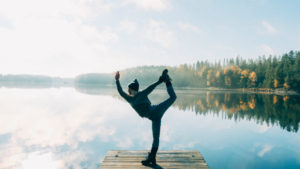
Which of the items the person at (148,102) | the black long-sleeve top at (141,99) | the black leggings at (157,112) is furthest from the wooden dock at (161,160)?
the black long-sleeve top at (141,99)

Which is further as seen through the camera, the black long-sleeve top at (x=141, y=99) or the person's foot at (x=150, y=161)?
the person's foot at (x=150, y=161)

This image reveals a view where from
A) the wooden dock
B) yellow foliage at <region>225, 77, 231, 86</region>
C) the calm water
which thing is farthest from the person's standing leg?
yellow foliage at <region>225, 77, 231, 86</region>

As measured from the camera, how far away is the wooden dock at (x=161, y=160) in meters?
5.99

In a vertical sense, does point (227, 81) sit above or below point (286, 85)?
above

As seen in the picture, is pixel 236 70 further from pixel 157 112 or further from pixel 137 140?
pixel 157 112

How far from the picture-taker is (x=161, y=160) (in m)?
6.39

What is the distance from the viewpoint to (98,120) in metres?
21.8

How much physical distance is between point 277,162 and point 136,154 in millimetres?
8870

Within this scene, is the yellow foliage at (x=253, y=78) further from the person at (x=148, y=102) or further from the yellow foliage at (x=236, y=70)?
the person at (x=148, y=102)

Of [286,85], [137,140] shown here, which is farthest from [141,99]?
[286,85]

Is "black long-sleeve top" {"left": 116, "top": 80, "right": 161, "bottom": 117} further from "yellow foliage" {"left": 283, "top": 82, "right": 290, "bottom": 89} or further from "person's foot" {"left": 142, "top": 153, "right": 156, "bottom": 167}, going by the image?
"yellow foliage" {"left": 283, "top": 82, "right": 290, "bottom": 89}

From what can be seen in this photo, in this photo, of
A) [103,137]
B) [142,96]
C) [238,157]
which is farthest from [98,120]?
[142,96]

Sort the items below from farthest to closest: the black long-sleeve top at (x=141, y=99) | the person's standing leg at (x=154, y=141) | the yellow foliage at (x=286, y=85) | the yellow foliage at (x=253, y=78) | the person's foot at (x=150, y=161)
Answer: the yellow foliage at (x=253, y=78) < the yellow foliage at (x=286, y=85) < the person's foot at (x=150, y=161) < the person's standing leg at (x=154, y=141) < the black long-sleeve top at (x=141, y=99)

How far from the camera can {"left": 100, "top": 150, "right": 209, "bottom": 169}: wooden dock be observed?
5992 millimetres
